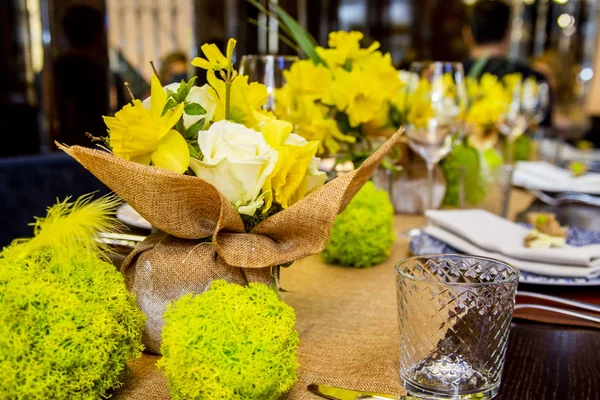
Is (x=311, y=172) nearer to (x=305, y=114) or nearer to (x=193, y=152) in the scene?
(x=193, y=152)

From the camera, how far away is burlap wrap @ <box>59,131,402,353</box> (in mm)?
528

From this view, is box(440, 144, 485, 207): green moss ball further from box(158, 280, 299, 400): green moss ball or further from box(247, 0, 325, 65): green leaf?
box(158, 280, 299, 400): green moss ball

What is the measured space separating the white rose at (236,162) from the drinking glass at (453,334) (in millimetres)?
147

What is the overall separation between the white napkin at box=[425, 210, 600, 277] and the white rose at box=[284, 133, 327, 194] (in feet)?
1.20

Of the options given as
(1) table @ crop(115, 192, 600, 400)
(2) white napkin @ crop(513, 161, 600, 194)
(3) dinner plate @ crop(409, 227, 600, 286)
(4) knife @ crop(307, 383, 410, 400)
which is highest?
(4) knife @ crop(307, 383, 410, 400)

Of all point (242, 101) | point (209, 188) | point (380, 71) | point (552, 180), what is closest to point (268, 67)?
point (380, 71)

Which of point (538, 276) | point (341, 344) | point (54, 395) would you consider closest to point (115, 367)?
point (54, 395)

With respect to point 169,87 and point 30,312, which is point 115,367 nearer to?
point 30,312

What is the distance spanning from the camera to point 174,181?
1.67 ft

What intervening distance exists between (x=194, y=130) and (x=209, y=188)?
8cm

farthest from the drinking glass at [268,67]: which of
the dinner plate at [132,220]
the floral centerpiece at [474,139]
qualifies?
the dinner plate at [132,220]

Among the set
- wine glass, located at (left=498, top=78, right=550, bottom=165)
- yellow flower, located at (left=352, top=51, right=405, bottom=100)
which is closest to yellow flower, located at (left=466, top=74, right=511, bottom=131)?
wine glass, located at (left=498, top=78, right=550, bottom=165)

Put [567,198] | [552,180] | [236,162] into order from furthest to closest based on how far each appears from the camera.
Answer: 1. [552,180]
2. [567,198]
3. [236,162]

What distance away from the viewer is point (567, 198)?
5.21 feet
